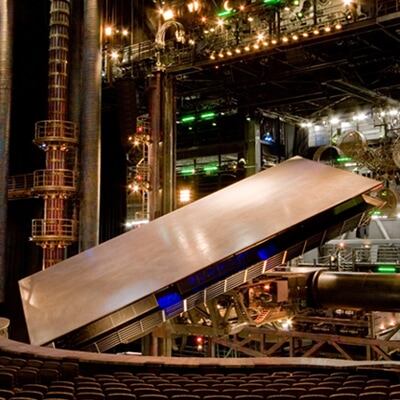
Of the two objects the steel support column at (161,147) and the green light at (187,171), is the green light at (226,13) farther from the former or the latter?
the green light at (187,171)

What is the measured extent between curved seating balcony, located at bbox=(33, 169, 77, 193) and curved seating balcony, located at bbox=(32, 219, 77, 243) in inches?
50.3

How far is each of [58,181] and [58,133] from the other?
6.47 ft

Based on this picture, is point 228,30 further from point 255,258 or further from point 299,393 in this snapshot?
point 299,393

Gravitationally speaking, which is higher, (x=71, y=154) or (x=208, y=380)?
(x=71, y=154)

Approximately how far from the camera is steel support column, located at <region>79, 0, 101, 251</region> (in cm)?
2127

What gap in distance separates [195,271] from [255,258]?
5.73 ft

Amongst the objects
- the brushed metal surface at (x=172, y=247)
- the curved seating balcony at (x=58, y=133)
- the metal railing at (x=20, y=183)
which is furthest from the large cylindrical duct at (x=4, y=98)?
the brushed metal surface at (x=172, y=247)

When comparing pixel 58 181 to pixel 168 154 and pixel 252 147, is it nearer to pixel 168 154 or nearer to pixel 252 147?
pixel 168 154

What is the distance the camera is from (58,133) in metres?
21.9

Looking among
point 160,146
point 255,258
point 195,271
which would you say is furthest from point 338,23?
point 195,271

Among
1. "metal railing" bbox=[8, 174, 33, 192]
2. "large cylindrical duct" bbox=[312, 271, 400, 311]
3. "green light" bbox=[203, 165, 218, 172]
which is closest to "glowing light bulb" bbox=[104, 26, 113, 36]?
"metal railing" bbox=[8, 174, 33, 192]

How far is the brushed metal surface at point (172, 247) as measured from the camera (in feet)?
29.7

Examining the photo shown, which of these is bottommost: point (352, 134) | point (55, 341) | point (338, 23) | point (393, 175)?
Answer: point (55, 341)

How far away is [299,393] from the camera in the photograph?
16.2 feet
